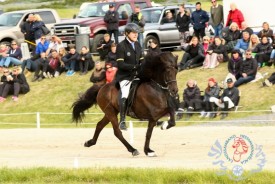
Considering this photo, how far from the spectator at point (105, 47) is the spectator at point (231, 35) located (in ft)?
14.2

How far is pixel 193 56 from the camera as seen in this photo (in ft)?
94.5

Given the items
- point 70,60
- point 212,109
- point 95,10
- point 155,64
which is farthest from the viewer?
point 95,10

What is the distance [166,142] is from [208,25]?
12.3 meters

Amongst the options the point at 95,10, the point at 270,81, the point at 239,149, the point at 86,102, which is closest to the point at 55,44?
the point at 95,10

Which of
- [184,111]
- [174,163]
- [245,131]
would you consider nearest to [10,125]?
[184,111]

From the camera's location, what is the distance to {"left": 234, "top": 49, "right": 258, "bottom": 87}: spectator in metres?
25.6

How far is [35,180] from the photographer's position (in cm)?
1461

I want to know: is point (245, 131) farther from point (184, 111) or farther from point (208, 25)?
point (208, 25)

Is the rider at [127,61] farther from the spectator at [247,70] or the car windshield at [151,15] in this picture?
the car windshield at [151,15]

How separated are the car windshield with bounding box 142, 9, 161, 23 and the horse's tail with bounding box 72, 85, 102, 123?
14.3m

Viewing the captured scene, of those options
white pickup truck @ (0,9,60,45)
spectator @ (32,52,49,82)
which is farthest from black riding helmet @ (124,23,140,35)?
white pickup truck @ (0,9,60,45)

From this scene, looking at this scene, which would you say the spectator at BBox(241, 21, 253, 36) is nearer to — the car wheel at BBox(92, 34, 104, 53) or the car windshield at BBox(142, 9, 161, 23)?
the car windshield at BBox(142, 9, 161, 23)

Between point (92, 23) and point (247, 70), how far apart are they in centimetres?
954

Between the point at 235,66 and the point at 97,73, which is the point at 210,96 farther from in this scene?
the point at 97,73
